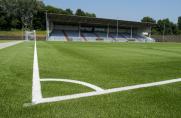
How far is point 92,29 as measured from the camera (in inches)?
3012

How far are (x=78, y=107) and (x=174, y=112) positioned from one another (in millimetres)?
1270

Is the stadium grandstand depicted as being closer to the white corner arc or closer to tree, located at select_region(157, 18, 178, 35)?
tree, located at select_region(157, 18, 178, 35)

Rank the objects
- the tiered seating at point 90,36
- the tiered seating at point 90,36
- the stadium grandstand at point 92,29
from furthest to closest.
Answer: the tiered seating at point 90,36 → the tiered seating at point 90,36 → the stadium grandstand at point 92,29

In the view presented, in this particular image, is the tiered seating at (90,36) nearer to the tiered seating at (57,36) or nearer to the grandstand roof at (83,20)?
the grandstand roof at (83,20)

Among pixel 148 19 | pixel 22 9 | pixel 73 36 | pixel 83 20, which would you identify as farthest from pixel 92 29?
pixel 148 19

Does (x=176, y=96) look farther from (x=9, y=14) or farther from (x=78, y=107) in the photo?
(x=9, y=14)

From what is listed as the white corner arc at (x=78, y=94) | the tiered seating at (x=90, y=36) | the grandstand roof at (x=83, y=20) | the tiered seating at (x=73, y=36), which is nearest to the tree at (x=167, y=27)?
the grandstand roof at (x=83, y=20)

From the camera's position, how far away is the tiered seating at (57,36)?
62619 millimetres

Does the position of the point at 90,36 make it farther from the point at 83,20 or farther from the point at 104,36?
the point at 83,20

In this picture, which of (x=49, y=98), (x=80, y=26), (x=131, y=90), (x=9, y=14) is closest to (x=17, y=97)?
(x=49, y=98)

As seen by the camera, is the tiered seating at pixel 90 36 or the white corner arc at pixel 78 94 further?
the tiered seating at pixel 90 36

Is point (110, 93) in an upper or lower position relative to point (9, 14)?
lower

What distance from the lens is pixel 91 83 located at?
5.11 metres

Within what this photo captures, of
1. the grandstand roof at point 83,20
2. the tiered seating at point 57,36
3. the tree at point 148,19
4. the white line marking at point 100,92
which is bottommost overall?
the white line marking at point 100,92
